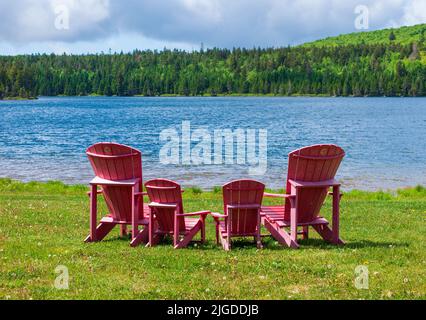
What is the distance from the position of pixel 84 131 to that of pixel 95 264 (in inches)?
2589

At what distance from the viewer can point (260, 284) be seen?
8.03 m

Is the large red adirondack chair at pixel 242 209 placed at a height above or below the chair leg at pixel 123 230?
above

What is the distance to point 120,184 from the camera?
34.2 feet

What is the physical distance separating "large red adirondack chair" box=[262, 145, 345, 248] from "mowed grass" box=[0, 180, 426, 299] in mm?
298

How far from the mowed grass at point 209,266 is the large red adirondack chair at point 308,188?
11.7 inches

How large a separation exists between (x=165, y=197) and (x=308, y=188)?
244 cm

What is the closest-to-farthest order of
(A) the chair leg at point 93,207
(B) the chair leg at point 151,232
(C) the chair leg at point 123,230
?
1. (B) the chair leg at point 151,232
2. (A) the chair leg at point 93,207
3. (C) the chair leg at point 123,230

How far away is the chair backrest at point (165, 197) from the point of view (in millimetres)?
10203

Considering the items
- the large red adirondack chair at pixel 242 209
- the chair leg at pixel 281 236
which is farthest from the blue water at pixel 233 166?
the large red adirondack chair at pixel 242 209

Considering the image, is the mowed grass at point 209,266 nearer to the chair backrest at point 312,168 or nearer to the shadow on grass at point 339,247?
the shadow on grass at point 339,247

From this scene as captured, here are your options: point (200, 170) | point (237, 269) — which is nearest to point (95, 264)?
point (237, 269)

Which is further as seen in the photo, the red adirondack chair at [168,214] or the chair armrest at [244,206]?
the red adirondack chair at [168,214]

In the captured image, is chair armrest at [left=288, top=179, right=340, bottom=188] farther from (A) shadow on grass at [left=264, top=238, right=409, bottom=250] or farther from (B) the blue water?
(B) the blue water

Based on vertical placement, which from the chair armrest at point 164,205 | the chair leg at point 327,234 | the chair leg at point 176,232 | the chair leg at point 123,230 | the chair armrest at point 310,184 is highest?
the chair armrest at point 310,184
